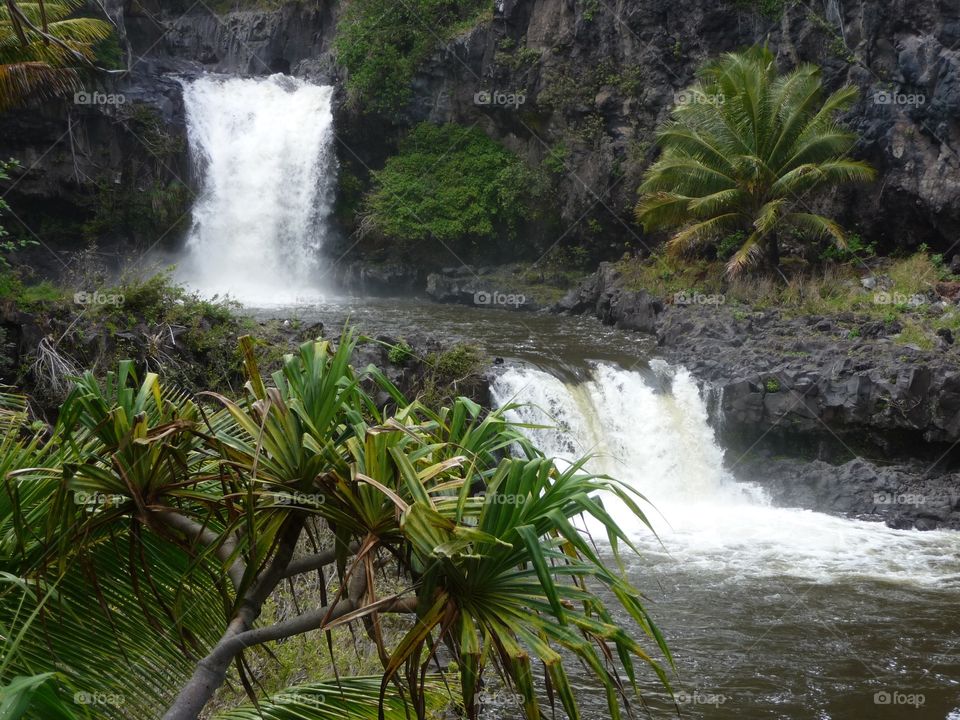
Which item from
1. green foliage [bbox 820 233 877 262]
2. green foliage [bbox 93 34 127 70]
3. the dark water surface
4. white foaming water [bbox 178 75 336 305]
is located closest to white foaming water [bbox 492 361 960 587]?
the dark water surface

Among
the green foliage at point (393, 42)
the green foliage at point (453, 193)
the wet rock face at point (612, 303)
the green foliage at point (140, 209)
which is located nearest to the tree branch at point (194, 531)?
the wet rock face at point (612, 303)

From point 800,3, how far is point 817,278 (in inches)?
278

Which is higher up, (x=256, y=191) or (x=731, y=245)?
(x=256, y=191)

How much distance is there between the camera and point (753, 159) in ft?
55.2

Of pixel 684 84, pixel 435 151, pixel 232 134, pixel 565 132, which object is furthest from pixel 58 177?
pixel 684 84

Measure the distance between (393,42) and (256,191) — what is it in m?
6.18

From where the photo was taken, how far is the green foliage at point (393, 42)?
23.9 metres

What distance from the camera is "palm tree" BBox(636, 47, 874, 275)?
17.1 metres

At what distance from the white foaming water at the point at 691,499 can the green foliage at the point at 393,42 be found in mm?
13503

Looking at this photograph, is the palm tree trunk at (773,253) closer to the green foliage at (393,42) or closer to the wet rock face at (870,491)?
the wet rock face at (870,491)

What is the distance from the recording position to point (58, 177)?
2058 cm

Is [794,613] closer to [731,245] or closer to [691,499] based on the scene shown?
[691,499]

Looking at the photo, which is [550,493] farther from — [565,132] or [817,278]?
[565,132]

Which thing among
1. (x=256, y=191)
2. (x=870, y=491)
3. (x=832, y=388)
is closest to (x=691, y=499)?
(x=870, y=491)
